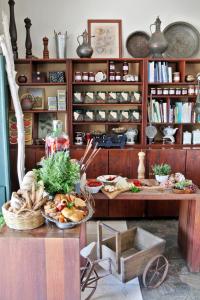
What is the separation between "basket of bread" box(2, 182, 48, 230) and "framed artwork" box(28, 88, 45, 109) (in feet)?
7.29

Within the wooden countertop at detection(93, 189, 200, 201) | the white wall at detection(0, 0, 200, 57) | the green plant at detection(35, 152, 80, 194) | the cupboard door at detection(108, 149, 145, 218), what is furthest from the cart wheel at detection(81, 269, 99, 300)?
the white wall at detection(0, 0, 200, 57)

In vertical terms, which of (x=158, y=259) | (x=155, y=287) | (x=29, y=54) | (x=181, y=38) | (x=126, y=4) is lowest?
(x=155, y=287)

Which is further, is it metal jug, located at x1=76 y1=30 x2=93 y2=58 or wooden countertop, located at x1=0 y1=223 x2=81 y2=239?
metal jug, located at x1=76 y1=30 x2=93 y2=58

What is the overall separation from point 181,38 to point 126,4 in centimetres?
80

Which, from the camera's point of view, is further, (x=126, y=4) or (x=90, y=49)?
(x=126, y=4)

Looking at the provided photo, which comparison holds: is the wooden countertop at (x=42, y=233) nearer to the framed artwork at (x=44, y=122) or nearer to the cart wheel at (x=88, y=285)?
the cart wheel at (x=88, y=285)

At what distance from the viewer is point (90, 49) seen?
331 cm

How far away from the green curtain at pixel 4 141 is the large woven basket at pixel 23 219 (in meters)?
1.63

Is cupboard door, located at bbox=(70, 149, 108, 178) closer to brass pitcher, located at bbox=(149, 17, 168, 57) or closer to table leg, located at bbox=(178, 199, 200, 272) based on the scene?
table leg, located at bbox=(178, 199, 200, 272)

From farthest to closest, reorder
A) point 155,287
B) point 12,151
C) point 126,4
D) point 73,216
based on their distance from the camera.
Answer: point 126,4 < point 12,151 < point 155,287 < point 73,216

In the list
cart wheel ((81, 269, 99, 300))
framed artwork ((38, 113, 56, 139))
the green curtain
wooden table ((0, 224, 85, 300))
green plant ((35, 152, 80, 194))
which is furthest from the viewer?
framed artwork ((38, 113, 56, 139))

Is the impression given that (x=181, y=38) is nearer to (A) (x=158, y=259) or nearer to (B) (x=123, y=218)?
(B) (x=123, y=218)

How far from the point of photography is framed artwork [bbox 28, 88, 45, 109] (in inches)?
143

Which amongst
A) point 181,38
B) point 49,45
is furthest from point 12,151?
point 181,38
